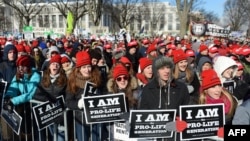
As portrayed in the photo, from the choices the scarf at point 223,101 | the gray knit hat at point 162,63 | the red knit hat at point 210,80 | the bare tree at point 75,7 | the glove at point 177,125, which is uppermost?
the bare tree at point 75,7

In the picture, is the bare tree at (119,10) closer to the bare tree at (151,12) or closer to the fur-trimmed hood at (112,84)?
the bare tree at (151,12)

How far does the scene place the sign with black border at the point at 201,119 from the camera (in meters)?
3.57

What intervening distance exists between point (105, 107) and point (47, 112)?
82cm

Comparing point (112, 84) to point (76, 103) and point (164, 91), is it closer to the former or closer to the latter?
point (76, 103)

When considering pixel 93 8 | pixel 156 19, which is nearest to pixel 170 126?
pixel 93 8

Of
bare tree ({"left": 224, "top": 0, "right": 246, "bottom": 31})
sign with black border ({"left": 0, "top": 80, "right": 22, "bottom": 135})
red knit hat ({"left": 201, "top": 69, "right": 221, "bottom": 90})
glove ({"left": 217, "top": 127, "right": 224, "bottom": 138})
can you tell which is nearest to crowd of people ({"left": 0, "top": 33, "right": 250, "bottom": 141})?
red knit hat ({"left": 201, "top": 69, "right": 221, "bottom": 90})

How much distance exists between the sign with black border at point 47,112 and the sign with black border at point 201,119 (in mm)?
1847

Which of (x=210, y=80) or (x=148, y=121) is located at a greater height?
(x=210, y=80)

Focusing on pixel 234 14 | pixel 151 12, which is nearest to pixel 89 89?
pixel 234 14

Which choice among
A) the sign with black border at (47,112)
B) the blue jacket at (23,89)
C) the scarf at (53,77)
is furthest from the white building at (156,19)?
the sign with black border at (47,112)

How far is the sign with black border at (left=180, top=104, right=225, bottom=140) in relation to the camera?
357 cm

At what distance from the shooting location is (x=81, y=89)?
5109 mm

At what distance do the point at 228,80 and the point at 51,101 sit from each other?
8.96 feet

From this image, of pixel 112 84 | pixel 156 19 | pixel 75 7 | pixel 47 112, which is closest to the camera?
pixel 47 112
